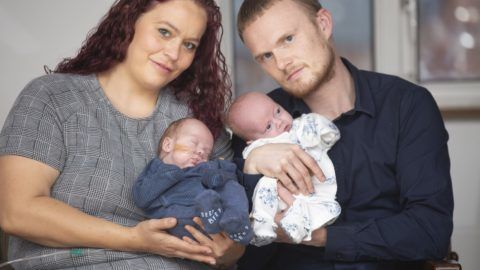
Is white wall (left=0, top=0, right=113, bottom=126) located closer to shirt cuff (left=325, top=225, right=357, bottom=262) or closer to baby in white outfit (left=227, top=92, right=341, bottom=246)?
baby in white outfit (left=227, top=92, right=341, bottom=246)

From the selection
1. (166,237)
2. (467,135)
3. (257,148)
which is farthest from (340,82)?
(467,135)

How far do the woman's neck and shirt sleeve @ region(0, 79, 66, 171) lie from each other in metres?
0.21

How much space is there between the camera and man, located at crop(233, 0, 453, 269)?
6.35 ft

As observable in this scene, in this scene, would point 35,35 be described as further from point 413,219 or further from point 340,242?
point 413,219

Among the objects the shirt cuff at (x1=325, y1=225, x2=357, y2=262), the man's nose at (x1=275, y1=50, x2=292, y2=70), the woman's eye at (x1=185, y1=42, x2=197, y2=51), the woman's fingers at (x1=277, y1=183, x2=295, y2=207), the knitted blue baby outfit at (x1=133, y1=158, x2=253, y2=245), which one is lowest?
the shirt cuff at (x1=325, y1=225, x2=357, y2=262)

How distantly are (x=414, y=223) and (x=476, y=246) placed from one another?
51.6 inches

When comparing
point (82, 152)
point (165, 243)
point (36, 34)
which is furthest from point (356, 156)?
point (36, 34)

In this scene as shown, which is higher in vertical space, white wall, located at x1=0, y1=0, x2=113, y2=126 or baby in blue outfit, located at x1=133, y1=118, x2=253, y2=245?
white wall, located at x1=0, y1=0, x2=113, y2=126

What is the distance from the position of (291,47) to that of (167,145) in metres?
0.55

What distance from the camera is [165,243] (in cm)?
176

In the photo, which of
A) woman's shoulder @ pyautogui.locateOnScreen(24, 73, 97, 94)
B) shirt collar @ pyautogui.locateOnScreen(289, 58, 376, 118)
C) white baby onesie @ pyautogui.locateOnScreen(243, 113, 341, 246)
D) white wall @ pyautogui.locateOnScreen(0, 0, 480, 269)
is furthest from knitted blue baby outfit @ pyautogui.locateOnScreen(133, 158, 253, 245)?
white wall @ pyautogui.locateOnScreen(0, 0, 480, 269)

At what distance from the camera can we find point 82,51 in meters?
2.12

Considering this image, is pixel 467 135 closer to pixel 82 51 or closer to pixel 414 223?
pixel 414 223

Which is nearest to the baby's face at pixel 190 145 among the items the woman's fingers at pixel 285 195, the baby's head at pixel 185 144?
the baby's head at pixel 185 144
